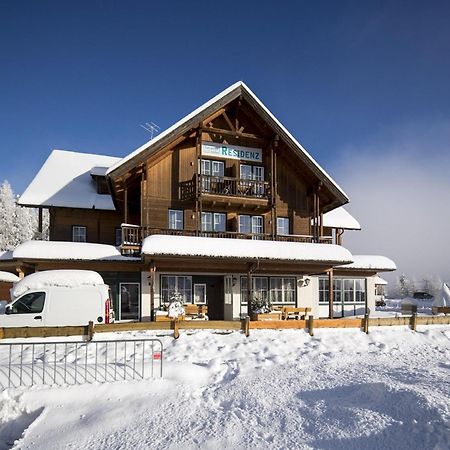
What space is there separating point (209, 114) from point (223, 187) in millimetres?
3981

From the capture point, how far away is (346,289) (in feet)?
88.1

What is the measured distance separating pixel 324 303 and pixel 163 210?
468 inches

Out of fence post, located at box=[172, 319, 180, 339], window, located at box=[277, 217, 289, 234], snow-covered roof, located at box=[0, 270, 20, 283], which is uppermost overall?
window, located at box=[277, 217, 289, 234]

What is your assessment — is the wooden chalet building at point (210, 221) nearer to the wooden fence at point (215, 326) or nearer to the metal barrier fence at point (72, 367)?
the wooden fence at point (215, 326)

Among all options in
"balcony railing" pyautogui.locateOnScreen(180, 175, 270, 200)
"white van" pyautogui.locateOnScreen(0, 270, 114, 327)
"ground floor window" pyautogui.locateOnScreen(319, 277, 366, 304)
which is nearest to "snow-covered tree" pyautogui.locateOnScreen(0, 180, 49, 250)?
"balcony railing" pyautogui.locateOnScreen(180, 175, 270, 200)

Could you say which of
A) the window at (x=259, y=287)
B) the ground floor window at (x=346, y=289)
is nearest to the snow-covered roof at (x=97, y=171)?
the window at (x=259, y=287)

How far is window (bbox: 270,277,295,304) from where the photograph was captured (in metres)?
23.5

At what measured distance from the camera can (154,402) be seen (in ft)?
28.8

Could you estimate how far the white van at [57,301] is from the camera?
537 inches

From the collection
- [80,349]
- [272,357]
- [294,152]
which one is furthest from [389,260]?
[80,349]

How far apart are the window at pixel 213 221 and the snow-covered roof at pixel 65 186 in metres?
5.92

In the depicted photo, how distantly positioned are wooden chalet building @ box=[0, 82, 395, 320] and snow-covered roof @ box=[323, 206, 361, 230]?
9.58 ft

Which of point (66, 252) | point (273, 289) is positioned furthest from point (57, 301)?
point (273, 289)

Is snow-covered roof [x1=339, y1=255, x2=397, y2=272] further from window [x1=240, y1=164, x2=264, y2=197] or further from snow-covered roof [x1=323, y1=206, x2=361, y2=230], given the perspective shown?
window [x1=240, y1=164, x2=264, y2=197]
